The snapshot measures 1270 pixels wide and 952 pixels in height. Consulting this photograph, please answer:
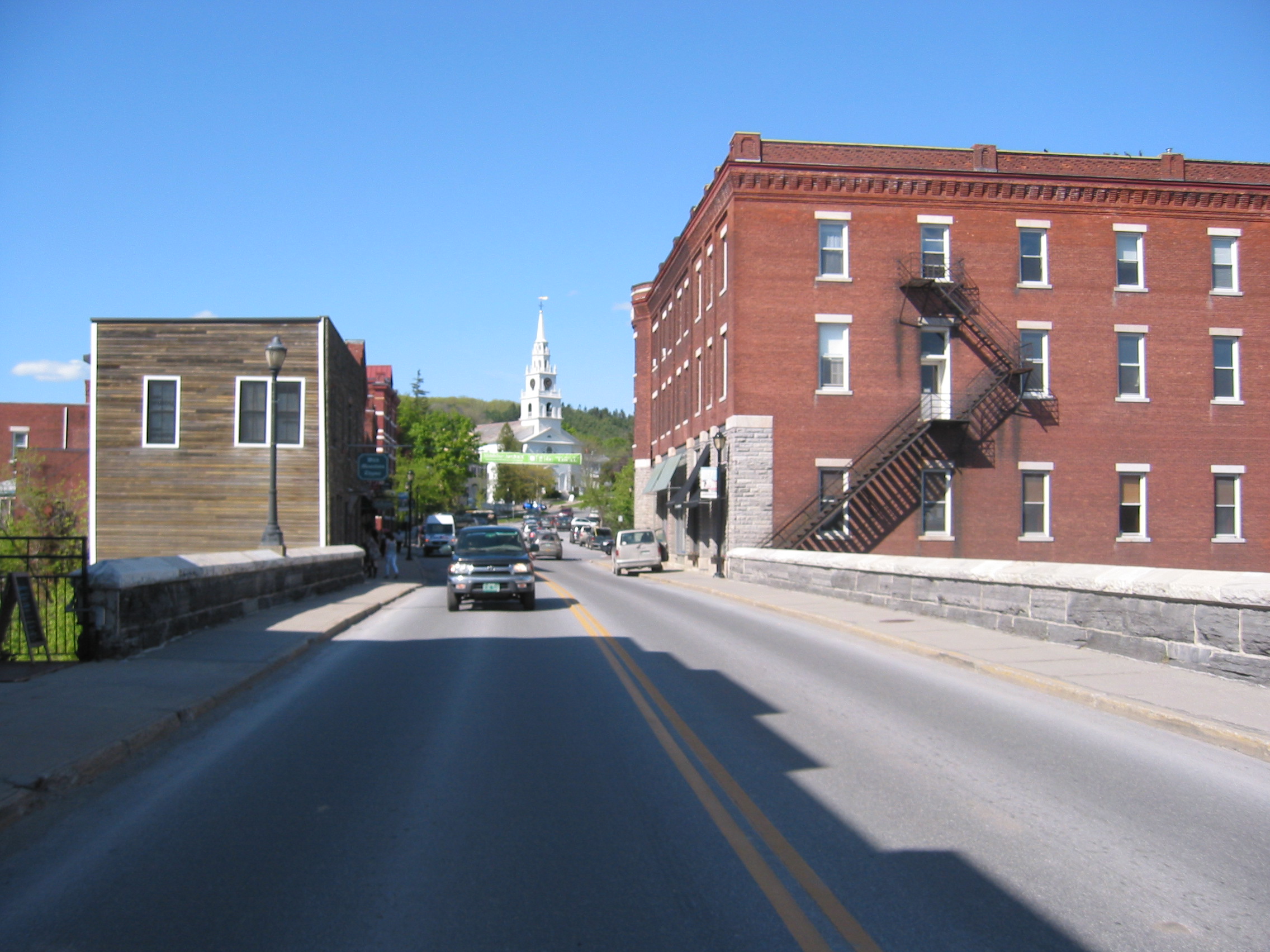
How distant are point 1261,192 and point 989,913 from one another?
38530mm

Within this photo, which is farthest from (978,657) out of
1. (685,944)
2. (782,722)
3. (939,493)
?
(939,493)

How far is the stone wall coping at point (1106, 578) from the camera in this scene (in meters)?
10.1

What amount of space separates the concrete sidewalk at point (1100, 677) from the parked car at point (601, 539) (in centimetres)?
4740

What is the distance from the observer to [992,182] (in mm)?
33969

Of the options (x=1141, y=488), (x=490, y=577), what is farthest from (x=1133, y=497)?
(x=490, y=577)

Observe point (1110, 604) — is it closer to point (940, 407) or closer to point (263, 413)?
point (940, 407)

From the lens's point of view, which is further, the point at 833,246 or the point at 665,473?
the point at 665,473

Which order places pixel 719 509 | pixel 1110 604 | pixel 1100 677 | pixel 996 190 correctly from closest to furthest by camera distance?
pixel 1100 677
pixel 1110 604
pixel 996 190
pixel 719 509

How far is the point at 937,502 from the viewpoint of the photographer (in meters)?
34.2

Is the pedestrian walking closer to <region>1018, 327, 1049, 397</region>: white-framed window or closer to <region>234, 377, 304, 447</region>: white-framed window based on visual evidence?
<region>234, 377, 304, 447</region>: white-framed window

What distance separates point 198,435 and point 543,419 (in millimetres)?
141172

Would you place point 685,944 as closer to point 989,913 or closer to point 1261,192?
point 989,913

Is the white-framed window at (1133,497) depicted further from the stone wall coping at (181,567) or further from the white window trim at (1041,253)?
the stone wall coping at (181,567)

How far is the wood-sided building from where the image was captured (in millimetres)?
30719
